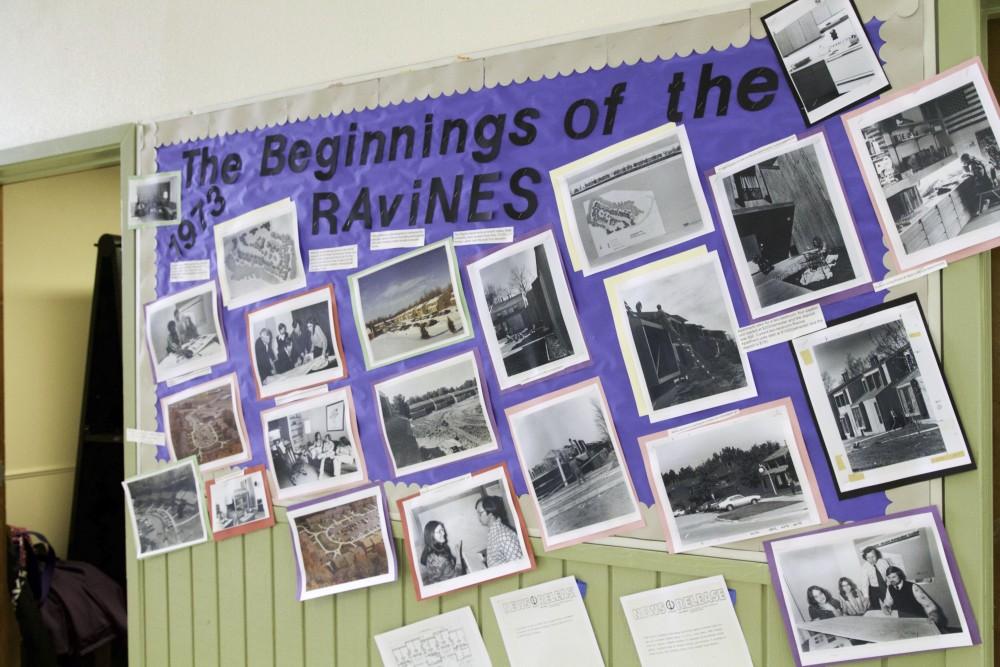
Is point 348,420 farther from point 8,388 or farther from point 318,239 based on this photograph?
point 8,388

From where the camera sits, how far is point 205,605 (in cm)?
191

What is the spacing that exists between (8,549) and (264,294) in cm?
154

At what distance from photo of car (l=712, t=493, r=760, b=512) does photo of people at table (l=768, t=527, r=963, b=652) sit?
91 mm

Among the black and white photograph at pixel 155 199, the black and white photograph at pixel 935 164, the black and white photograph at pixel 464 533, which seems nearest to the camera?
the black and white photograph at pixel 935 164

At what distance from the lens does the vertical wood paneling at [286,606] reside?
5.76 feet

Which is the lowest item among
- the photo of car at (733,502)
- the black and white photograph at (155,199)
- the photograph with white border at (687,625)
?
the photograph with white border at (687,625)

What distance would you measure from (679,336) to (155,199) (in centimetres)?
129

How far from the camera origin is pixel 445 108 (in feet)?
5.16

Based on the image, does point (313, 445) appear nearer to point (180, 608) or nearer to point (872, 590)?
point (180, 608)

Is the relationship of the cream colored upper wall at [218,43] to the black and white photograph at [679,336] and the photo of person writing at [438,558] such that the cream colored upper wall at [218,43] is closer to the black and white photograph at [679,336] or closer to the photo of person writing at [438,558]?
the black and white photograph at [679,336]

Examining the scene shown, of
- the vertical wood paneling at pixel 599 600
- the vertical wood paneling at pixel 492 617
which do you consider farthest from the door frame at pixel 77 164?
the vertical wood paneling at pixel 599 600

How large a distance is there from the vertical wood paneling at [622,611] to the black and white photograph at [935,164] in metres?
0.62

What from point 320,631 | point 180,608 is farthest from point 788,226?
point 180,608

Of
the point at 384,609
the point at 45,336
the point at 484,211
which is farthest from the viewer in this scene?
the point at 45,336
